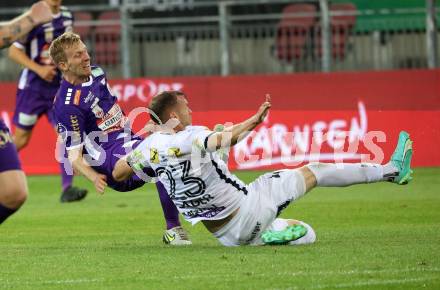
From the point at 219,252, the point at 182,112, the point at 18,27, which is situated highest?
the point at 18,27

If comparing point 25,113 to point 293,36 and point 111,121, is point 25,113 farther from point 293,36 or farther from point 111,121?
point 293,36

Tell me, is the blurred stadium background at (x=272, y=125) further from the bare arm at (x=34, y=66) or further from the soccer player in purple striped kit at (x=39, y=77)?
the bare arm at (x=34, y=66)

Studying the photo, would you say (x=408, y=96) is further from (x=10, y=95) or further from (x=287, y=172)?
(x=287, y=172)

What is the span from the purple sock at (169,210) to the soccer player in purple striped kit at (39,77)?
4.70 metres

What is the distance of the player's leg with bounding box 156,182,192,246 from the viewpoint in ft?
35.0

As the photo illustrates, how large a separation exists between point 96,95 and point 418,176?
6.97m

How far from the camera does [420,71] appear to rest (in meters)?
18.9

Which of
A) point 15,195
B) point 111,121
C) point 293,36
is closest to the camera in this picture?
point 15,195

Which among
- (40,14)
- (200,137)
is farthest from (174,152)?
(40,14)

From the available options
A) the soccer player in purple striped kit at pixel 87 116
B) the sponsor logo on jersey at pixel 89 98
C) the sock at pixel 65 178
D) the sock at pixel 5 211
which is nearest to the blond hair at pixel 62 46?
the soccer player in purple striped kit at pixel 87 116

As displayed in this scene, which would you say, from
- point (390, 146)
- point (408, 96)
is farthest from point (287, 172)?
point (408, 96)

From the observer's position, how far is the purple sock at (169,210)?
35.2 feet

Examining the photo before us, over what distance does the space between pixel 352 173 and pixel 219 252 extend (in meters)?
1.31

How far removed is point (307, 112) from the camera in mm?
18844
